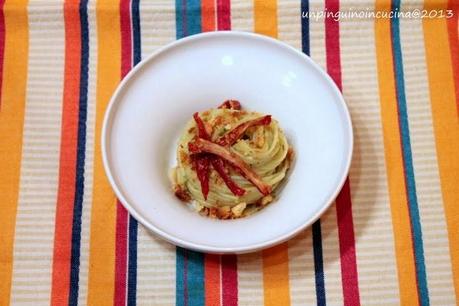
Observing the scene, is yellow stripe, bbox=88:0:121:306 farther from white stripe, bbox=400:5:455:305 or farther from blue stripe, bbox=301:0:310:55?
white stripe, bbox=400:5:455:305

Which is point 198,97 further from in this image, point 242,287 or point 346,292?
point 346,292

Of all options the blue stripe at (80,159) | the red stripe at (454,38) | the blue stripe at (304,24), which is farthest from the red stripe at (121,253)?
the red stripe at (454,38)

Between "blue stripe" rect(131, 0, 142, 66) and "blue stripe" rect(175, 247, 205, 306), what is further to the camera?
"blue stripe" rect(131, 0, 142, 66)

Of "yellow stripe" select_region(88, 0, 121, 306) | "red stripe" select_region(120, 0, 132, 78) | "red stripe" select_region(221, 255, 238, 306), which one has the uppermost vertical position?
"red stripe" select_region(120, 0, 132, 78)

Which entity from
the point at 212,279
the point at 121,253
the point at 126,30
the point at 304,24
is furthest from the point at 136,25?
the point at 212,279

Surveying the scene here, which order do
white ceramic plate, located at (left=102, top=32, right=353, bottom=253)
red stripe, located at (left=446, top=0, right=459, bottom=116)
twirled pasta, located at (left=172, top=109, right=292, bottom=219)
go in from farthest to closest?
red stripe, located at (left=446, top=0, right=459, bottom=116)
twirled pasta, located at (left=172, top=109, right=292, bottom=219)
white ceramic plate, located at (left=102, top=32, right=353, bottom=253)

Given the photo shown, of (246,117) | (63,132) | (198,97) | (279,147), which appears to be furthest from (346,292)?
(63,132)

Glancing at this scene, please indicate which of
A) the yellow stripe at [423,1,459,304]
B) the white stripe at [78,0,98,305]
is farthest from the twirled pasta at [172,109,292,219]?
the yellow stripe at [423,1,459,304]
